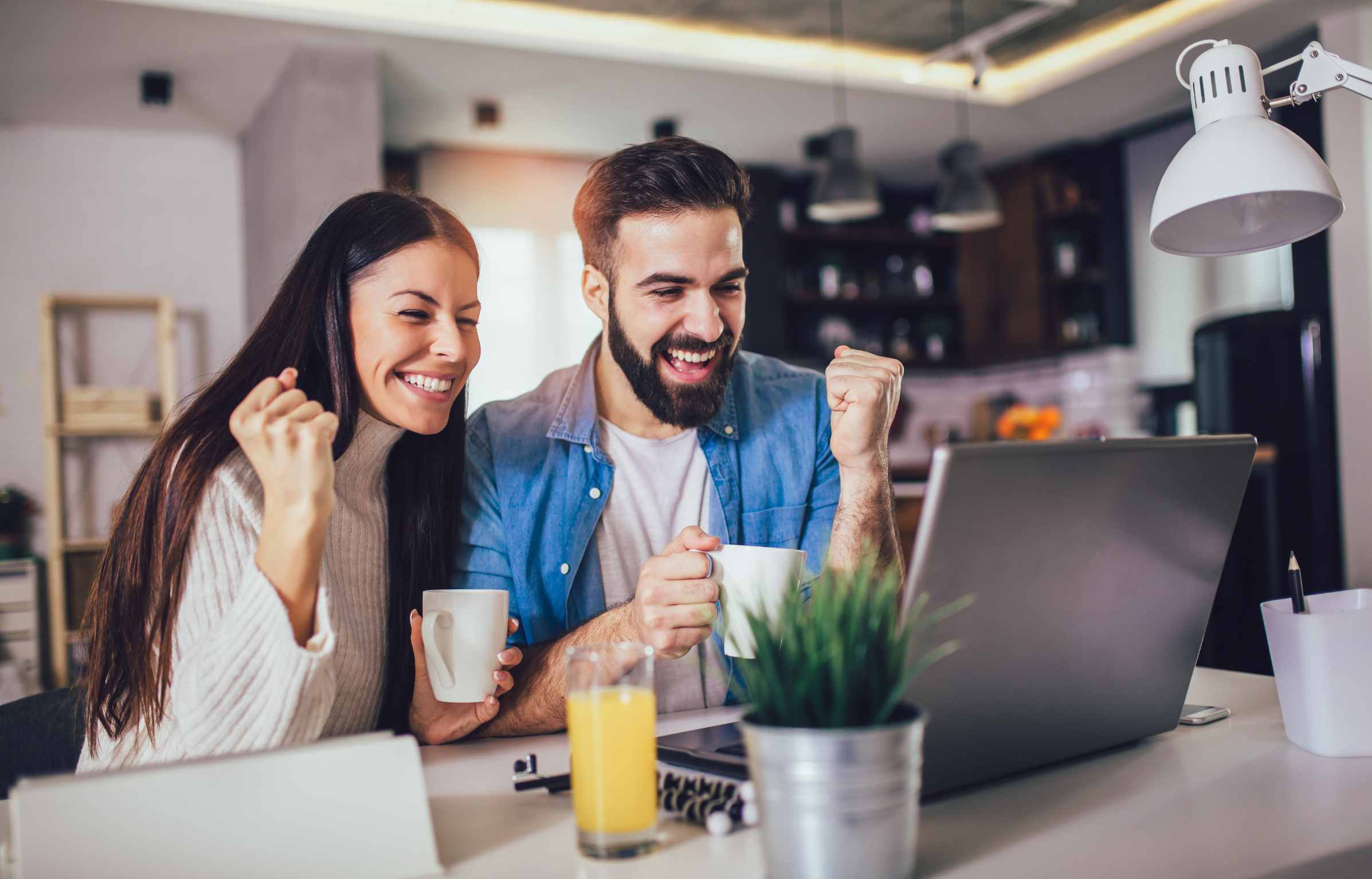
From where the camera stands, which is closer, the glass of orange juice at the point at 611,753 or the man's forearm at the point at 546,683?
the glass of orange juice at the point at 611,753

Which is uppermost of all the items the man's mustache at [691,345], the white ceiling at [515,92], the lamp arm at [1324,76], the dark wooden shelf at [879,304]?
the white ceiling at [515,92]

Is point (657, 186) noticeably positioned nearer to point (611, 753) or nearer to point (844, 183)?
point (611, 753)

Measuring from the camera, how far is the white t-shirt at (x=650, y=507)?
153 cm

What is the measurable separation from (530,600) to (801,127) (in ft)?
13.1

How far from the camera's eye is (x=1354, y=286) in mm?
3908

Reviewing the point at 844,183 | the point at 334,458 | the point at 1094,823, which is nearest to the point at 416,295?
the point at 334,458

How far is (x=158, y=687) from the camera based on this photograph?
3.43ft

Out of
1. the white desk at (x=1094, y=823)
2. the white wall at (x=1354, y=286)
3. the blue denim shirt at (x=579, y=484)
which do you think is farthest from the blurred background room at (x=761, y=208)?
the white desk at (x=1094, y=823)

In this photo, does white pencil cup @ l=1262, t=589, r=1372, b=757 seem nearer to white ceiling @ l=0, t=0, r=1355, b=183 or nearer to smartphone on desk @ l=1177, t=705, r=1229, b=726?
smartphone on desk @ l=1177, t=705, r=1229, b=726

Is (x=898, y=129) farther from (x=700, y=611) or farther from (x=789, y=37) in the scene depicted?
(x=700, y=611)

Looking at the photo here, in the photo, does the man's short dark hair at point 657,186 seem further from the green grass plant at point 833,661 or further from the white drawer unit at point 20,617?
the white drawer unit at point 20,617

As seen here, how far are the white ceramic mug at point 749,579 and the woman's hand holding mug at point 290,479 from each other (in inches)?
14.5

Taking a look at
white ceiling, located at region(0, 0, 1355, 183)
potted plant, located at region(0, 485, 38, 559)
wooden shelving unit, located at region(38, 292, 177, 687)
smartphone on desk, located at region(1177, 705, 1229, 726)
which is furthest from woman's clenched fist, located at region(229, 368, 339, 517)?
potted plant, located at region(0, 485, 38, 559)

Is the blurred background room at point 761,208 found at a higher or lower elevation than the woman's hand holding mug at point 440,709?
higher
